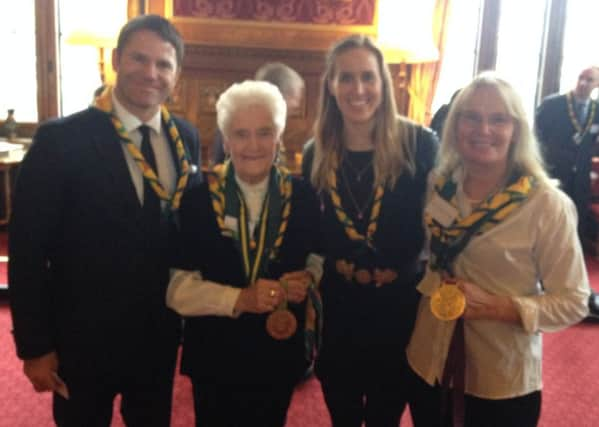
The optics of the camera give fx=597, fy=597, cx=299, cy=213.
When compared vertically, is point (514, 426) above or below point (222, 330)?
below

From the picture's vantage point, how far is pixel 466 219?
169cm

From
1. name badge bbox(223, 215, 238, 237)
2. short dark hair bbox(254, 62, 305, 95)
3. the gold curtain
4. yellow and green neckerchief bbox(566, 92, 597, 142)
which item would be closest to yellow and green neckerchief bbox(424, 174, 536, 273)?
name badge bbox(223, 215, 238, 237)

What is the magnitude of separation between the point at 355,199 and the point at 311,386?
1614mm

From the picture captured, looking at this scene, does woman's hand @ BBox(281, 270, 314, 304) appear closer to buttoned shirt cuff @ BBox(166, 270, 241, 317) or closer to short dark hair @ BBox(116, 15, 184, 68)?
buttoned shirt cuff @ BBox(166, 270, 241, 317)

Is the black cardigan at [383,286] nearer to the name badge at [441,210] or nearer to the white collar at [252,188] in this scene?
the name badge at [441,210]

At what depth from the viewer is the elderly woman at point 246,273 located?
1.72 meters

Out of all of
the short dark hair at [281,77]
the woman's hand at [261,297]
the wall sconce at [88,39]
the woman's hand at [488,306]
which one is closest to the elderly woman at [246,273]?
the woman's hand at [261,297]

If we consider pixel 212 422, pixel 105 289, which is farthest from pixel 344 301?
pixel 105 289

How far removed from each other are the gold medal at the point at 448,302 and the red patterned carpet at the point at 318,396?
141 centimetres

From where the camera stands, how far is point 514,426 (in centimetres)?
169

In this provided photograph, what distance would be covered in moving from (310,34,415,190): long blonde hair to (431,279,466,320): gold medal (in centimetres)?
41

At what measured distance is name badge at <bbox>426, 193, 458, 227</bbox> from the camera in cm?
174

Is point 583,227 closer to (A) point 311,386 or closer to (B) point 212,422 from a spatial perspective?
(A) point 311,386

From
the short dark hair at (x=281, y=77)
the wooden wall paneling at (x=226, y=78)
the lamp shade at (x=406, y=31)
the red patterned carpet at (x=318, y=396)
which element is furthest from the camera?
the wooden wall paneling at (x=226, y=78)
